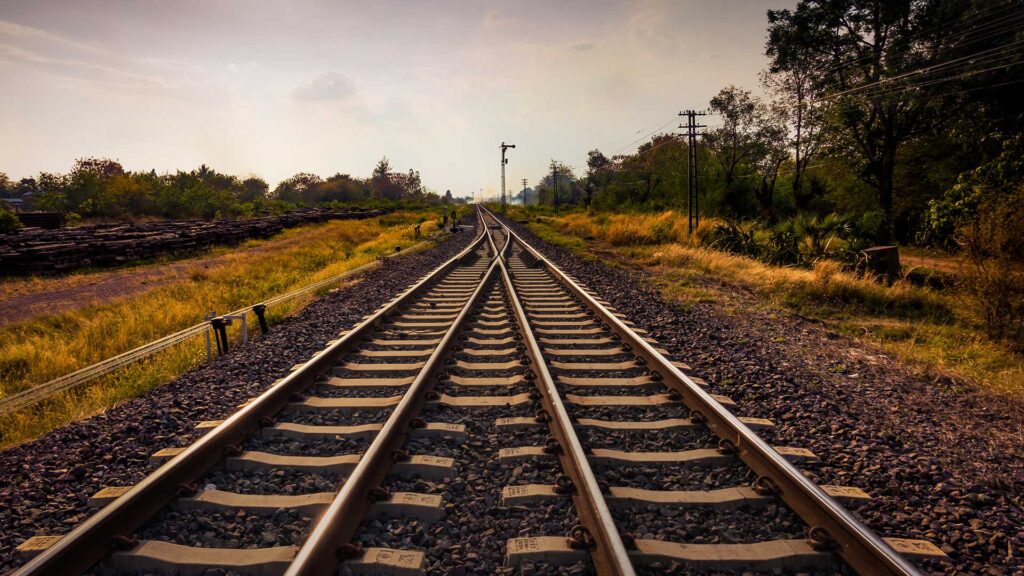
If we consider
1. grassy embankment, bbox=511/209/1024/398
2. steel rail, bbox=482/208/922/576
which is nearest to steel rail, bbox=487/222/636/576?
steel rail, bbox=482/208/922/576

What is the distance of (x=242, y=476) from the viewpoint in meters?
3.12

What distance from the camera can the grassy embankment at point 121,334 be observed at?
16.0 feet

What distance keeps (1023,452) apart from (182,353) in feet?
28.7

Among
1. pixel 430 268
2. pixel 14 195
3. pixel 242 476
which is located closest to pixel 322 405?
pixel 242 476

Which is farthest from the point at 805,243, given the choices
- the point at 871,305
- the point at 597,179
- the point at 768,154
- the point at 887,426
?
the point at 597,179

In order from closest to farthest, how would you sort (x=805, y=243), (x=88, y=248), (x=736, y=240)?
(x=805, y=243), (x=736, y=240), (x=88, y=248)

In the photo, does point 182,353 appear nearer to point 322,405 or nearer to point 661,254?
point 322,405

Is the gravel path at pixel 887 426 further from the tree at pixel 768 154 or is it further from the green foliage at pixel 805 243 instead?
the tree at pixel 768 154

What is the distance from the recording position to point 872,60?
77.4 feet

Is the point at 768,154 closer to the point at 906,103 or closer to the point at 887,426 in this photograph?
the point at 906,103

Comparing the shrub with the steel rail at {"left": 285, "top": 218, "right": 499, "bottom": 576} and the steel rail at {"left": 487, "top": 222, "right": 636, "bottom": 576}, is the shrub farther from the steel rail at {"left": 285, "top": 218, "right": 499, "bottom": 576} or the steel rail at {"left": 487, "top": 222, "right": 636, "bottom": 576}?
the steel rail at {"left": 285, "top": 218, "right": 499, "bottom": 576}

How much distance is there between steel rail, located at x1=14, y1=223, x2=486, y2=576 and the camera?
2.21 m

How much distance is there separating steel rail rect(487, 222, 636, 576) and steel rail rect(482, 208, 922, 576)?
3.56 feet

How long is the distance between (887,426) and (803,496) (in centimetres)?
194
